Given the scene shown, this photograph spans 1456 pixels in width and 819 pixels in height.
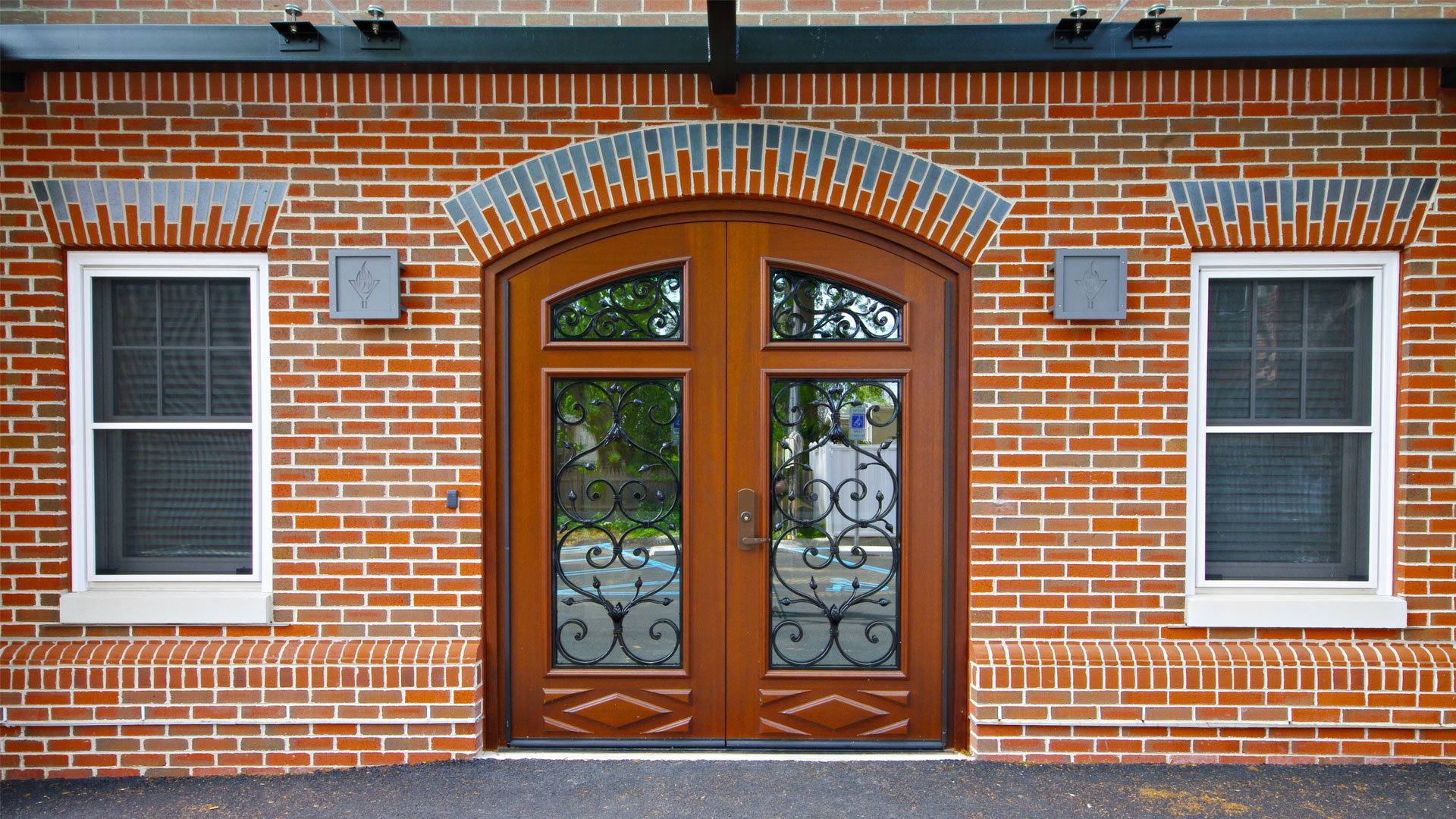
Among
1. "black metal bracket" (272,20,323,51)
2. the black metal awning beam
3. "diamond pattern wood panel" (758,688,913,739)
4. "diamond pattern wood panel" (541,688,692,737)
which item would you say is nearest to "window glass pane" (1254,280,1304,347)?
the black metal awning beam

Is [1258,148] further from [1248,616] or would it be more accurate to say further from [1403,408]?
[1248,616]

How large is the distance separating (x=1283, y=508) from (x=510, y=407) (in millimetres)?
3830

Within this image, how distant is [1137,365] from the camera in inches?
151

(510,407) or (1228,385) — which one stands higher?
(1228,385)

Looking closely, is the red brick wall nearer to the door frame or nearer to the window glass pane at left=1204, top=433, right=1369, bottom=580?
the door frame

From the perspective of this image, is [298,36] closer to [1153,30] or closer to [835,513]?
[835,513]

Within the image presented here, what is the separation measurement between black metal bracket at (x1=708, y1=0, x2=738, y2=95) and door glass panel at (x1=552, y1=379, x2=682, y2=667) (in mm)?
1418

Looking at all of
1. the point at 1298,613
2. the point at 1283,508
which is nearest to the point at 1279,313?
the point at 1283,508

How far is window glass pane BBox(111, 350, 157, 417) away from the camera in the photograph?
3.95 m

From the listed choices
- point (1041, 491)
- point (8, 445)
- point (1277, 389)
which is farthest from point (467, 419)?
point (1277, 389)

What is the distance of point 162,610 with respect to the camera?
3836mm

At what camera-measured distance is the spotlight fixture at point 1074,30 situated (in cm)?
354

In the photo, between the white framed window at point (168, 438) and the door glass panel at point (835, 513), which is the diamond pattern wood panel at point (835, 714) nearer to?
the door glass panel at point (835, 513)

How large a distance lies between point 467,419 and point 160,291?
1.63 m
